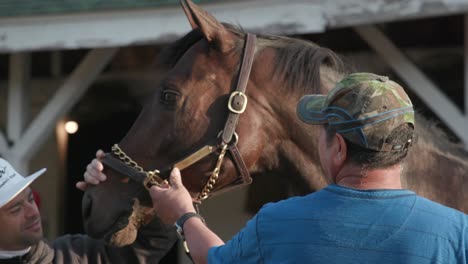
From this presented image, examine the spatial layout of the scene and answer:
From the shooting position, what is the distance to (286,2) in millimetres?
4805

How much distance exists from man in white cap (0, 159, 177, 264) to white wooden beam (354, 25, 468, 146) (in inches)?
98.3

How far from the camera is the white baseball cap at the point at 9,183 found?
106 inches

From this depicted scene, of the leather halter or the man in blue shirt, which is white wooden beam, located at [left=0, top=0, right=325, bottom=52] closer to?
the leather halter

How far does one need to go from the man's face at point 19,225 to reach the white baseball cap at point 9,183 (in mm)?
40

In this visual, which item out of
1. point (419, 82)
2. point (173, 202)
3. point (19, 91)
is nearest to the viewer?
point (173, 202)

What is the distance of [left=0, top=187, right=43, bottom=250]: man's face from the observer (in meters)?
2.67

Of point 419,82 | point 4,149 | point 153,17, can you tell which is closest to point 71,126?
point 4,149

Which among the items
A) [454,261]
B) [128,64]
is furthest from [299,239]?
[128,64]

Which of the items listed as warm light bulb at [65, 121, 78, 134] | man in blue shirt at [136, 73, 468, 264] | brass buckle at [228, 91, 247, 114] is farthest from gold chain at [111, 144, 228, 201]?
warm light bulb at [65, 121, 78, 134]

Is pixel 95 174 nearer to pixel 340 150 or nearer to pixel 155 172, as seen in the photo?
pixel 155 172

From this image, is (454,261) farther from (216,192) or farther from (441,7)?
(441,7)

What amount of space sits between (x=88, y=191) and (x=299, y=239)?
1.28 meters

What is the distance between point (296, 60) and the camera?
2676 mm

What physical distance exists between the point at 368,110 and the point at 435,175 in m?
1.16
